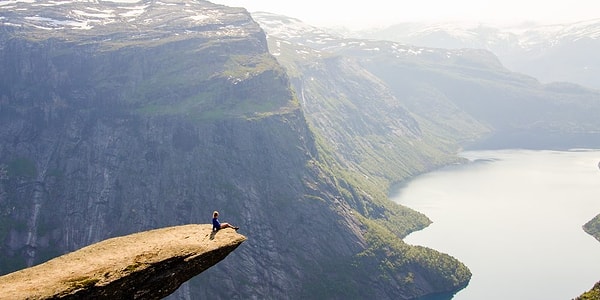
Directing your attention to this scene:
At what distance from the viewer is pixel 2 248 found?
572 feet

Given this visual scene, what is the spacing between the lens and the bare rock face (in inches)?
1201

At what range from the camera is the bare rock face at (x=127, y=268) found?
30.5m

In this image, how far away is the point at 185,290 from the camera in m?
167

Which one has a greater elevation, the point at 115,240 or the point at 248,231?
the point at 115,240

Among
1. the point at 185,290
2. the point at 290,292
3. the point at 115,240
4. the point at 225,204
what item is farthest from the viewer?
the point at 225,204

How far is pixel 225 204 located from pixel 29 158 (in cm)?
8154

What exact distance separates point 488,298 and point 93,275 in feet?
563

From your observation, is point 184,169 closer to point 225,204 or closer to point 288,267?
point 225,204

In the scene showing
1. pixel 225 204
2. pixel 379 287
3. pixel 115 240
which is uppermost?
pixel 115 240

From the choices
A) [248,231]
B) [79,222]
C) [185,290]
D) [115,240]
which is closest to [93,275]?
[115,240]

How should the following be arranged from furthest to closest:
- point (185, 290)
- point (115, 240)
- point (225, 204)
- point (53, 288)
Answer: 1. point (225, 204)
2. point (185, 290)
3. point (115, 240)
4. point (53, 288)

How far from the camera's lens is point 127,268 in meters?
32.5

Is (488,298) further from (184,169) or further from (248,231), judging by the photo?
(184,169)

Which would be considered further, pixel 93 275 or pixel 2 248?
pixel 2 248
